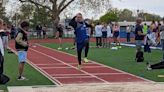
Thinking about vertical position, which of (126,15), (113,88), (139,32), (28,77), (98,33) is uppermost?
(139,32)

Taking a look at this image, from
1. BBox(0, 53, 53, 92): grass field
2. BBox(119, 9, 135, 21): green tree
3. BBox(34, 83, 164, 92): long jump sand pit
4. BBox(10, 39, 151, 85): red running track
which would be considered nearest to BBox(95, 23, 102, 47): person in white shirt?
BBox(10, 39, 151, 85): red running track

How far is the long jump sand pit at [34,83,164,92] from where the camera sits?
36.7 ft

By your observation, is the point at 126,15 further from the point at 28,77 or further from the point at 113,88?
the point at 113,88

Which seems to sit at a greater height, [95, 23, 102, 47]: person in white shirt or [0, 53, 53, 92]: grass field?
[95, 23, 102, 47]: person in white shirt

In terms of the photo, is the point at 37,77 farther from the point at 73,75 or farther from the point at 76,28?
the point at 76,28

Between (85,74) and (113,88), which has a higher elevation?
(113,88)

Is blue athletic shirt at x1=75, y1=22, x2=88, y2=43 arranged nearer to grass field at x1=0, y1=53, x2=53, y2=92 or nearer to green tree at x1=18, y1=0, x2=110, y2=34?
grass field at x1=0, y1=53, x2=53, y2=92

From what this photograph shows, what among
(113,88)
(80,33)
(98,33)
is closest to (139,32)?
(80,33)

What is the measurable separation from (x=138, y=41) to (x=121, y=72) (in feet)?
12.2

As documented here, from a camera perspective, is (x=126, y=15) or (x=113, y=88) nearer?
(x=113, y=88)

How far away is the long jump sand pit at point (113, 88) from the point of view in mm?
11195

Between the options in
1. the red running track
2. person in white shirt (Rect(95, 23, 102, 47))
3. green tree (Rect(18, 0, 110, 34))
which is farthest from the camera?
green tree (Rect(18, 0, 110, 34))

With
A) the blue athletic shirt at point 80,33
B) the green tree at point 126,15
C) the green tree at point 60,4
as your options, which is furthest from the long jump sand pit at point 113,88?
the green tree at point 126,15

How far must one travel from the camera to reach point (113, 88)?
11469 mm
